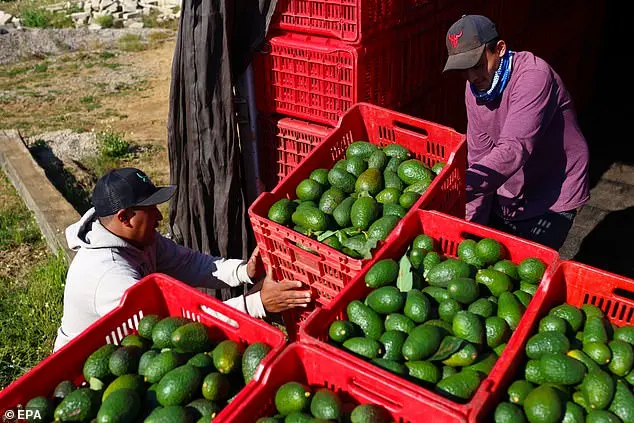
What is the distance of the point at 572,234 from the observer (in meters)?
6.05

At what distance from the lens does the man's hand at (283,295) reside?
3.01 metres

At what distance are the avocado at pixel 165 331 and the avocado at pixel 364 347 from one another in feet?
2.22

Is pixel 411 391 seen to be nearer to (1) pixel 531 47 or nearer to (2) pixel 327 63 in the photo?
(2) pixel 327 63

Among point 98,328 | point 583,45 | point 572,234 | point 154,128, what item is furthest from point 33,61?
point 98,328

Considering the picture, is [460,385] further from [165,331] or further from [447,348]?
[165,331]

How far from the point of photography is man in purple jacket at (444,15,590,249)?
3.40 m

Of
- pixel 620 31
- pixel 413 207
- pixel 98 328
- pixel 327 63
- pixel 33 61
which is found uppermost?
pixel 327 63

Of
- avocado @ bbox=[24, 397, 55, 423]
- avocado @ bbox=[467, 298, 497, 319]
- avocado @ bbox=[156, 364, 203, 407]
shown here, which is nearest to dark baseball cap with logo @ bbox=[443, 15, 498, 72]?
avocado @ bbox=[467, 298, 497, 319]

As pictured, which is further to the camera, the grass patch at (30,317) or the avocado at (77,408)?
the grass patch at (30,317)

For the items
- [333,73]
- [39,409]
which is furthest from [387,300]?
[333,73]

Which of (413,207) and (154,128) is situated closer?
(413,207)

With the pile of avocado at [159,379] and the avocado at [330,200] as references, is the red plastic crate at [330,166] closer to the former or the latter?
the avocado at [330,200]

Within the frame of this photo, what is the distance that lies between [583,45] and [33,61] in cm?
1209

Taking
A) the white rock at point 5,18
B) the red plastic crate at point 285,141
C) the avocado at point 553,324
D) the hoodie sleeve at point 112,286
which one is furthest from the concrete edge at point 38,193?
the white rock at point 5,18
